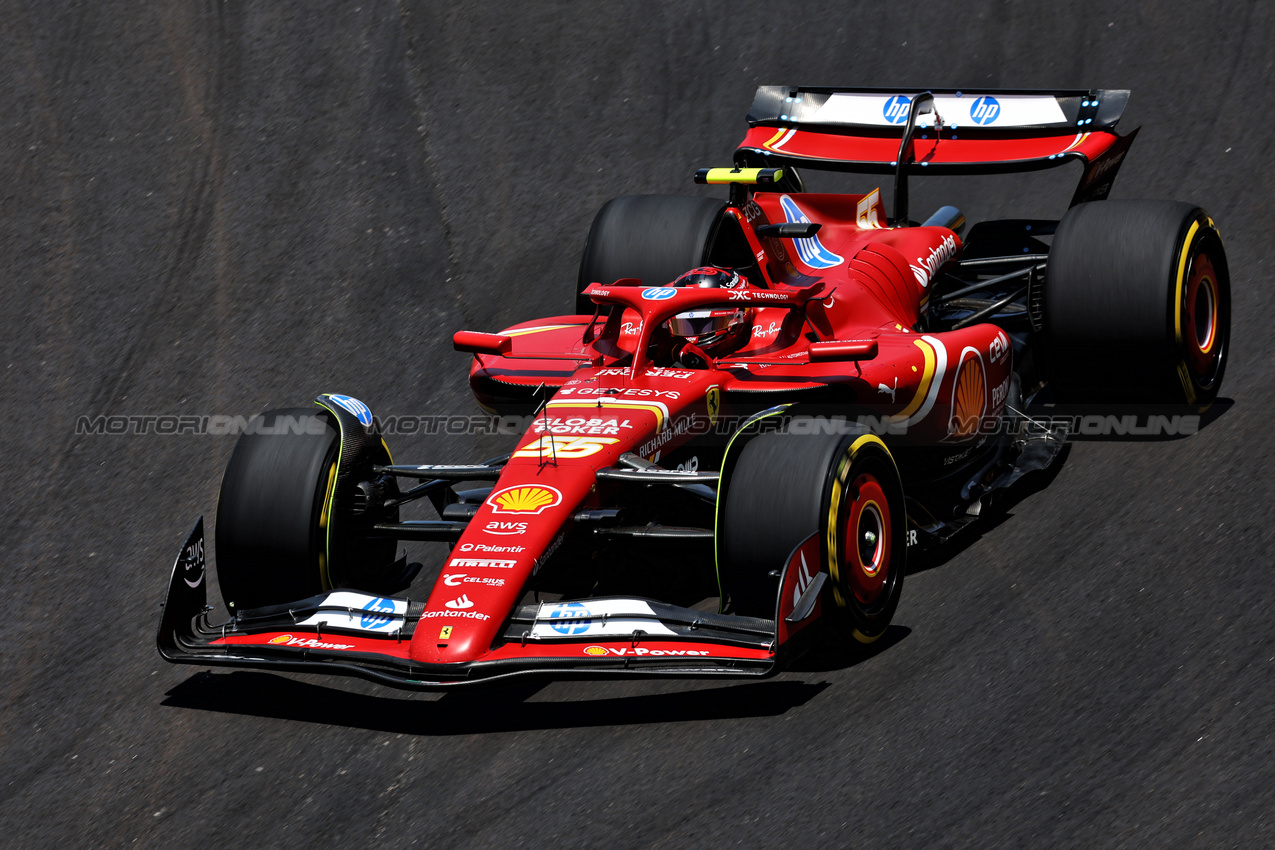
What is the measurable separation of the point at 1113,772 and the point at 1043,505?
8.73ft

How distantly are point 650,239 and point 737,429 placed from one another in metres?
2.80

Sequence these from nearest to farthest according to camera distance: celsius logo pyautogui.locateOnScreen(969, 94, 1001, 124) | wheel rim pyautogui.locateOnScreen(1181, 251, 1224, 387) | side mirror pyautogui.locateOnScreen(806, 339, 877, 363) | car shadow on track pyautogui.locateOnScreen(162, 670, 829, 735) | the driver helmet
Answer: car shadow on track pyautogui.locateOnScreen(162, 670, 829, 735)
side mirror pyautogui.locateOnScreen(806, 339, 877, 363)
the driver helmet
wheel rim pyautogui.locateOnScreen(1181, 251, 1224, 387)
celsius logo pyautogui.locateOnScreen(969, 94, 1001, 124)

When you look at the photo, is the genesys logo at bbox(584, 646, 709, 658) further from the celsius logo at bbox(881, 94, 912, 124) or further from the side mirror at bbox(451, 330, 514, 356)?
the celsius logo at bbox(881, 94, 912, 124)

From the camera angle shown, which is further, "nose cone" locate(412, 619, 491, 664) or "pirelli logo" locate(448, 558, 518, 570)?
"pirelli logo" locate(448, 558, 518, 570)

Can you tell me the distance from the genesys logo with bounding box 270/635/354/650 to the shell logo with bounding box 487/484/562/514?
33.9 inches

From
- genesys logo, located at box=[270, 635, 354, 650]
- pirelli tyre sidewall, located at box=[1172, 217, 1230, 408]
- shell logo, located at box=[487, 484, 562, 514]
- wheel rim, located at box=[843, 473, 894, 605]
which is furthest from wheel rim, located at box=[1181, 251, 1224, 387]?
genesys logo, located at box=[270, 635, 354, 650]

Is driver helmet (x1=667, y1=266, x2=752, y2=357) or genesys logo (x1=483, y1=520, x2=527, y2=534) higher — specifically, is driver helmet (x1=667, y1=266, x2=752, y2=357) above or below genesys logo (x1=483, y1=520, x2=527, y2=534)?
above

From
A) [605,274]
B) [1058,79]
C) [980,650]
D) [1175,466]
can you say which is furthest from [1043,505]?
[1058,79]

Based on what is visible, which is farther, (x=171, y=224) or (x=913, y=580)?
(x=171, y=224)

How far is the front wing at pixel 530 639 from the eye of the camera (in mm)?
5535

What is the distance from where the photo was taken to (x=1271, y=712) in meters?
5.38

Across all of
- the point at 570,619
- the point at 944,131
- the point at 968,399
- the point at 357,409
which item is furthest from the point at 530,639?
the point at 944,131

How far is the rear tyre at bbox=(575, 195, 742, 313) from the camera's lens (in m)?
9.17

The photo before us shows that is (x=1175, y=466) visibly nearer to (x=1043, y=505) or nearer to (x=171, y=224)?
(x=1043, y=505)
